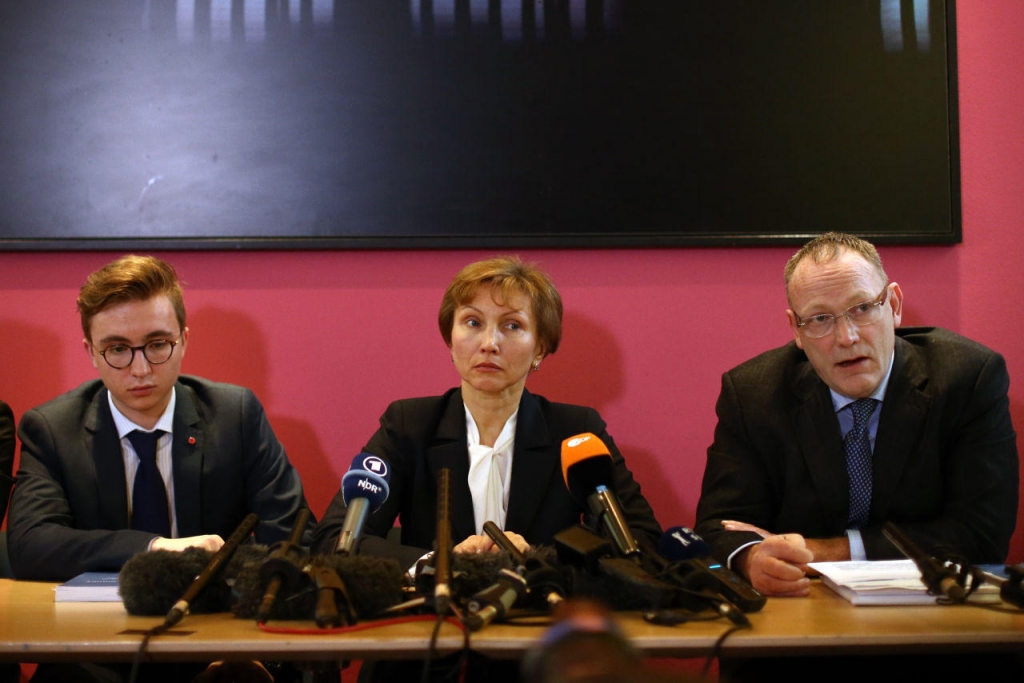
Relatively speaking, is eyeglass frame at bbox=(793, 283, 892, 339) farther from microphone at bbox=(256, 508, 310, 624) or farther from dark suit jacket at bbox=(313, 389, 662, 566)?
microphone at bbox=(256, 508, 310, 624)

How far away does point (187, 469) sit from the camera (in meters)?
2.66

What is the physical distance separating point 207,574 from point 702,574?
0.95 meters

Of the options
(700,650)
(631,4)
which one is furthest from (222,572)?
(631,4)

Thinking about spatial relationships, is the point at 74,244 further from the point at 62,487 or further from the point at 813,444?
the point at 813,444

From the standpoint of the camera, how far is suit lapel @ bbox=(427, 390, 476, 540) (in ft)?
8.41

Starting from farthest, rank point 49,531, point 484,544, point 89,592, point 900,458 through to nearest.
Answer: point 900,458 → point 49,531 → point 484,544 → point 89,592

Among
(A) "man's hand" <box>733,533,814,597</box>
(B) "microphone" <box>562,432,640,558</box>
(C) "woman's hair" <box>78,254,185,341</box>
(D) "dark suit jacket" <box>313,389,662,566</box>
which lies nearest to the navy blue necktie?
(C) "woman's hair" <box>78,254,185,341</box>

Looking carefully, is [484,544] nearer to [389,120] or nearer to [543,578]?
[543,578]

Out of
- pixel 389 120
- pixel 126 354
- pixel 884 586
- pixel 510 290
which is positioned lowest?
pixel 884 586

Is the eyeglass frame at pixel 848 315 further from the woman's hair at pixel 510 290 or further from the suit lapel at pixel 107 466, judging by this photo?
the suit lapel at pixel 107 466

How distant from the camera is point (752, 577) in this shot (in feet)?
6.63

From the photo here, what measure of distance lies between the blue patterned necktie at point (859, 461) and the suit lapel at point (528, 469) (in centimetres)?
82

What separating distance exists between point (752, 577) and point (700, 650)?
1.72 feet

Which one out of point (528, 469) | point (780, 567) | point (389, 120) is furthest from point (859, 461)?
point (389, 120)
